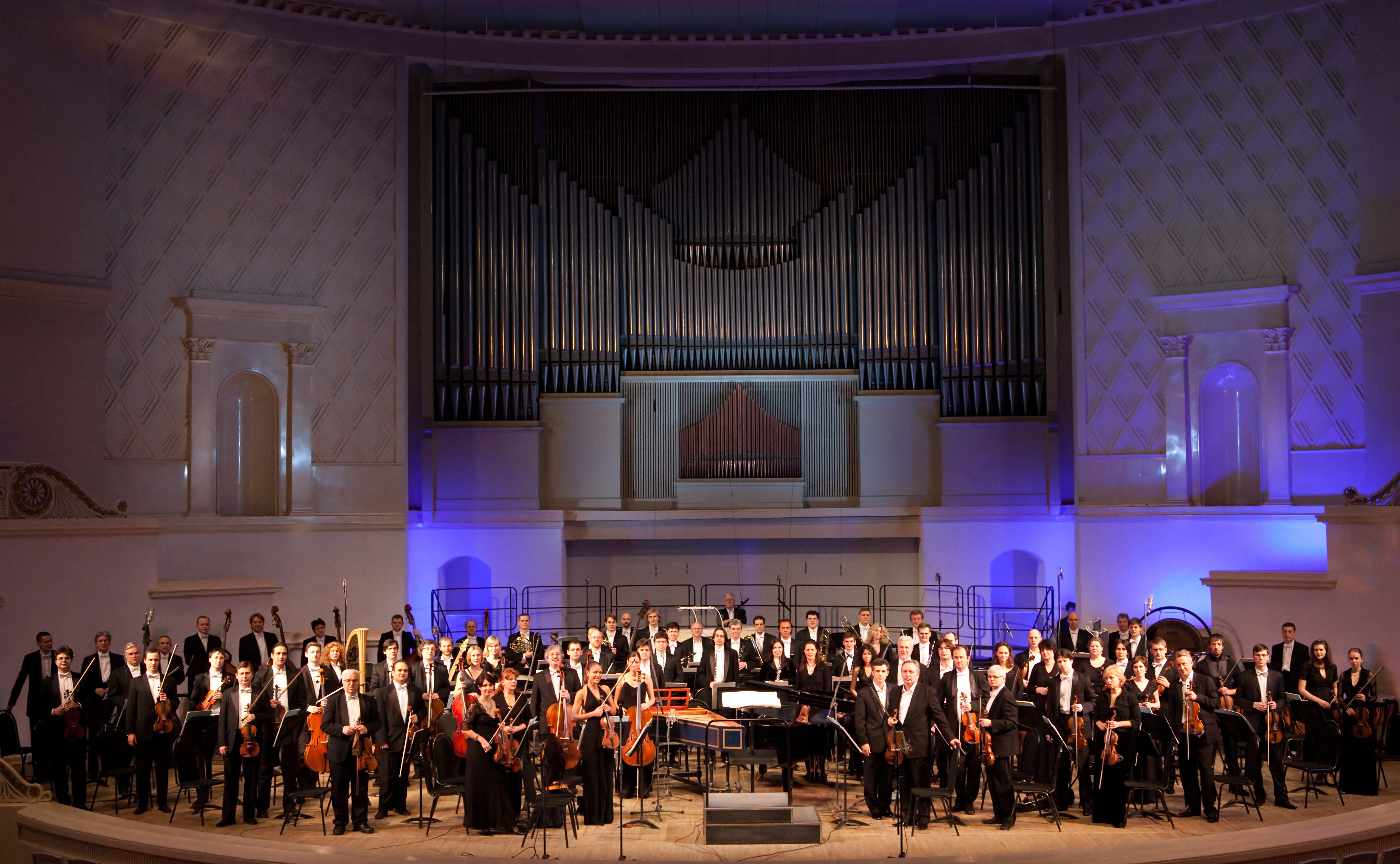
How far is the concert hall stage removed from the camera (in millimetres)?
5430

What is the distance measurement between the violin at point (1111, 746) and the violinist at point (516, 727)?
4.17 metres

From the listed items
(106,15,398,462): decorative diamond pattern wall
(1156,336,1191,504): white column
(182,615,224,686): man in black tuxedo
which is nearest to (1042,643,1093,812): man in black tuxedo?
(1156,336,1191,504): white column

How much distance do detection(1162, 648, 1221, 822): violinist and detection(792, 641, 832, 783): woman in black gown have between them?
8.80 ft

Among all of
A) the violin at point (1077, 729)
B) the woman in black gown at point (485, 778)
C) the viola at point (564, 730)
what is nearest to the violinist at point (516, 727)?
the woman in black gown at point (485, 778)

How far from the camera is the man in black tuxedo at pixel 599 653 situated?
1055 cm

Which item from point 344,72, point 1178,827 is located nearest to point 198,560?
point 344,72

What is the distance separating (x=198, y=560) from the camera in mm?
13484

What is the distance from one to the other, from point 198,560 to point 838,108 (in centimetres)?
1005

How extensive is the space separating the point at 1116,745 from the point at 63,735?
26.1ft

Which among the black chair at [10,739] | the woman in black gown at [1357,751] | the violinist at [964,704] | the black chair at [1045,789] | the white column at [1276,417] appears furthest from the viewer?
the white column at [1276,417]

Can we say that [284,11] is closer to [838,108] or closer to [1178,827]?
[838,108]

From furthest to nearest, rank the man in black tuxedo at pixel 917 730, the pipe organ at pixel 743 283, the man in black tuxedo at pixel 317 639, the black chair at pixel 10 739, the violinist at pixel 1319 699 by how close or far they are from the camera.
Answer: the pipe organ at pixel 743 283, the man in black tuxedo at pixel 317 639, the violinist at pixel 1319 699, the black chair at pixel 10 739, the man in black tuxedo at pixel 917 730

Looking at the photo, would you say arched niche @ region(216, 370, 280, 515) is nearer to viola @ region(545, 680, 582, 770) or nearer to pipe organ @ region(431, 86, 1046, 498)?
pipe organ @ region(431, 86, 1046, 498)

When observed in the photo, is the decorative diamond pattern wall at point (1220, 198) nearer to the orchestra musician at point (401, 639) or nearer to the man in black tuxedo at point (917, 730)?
the man in black tuxedo at point (917, 730)
